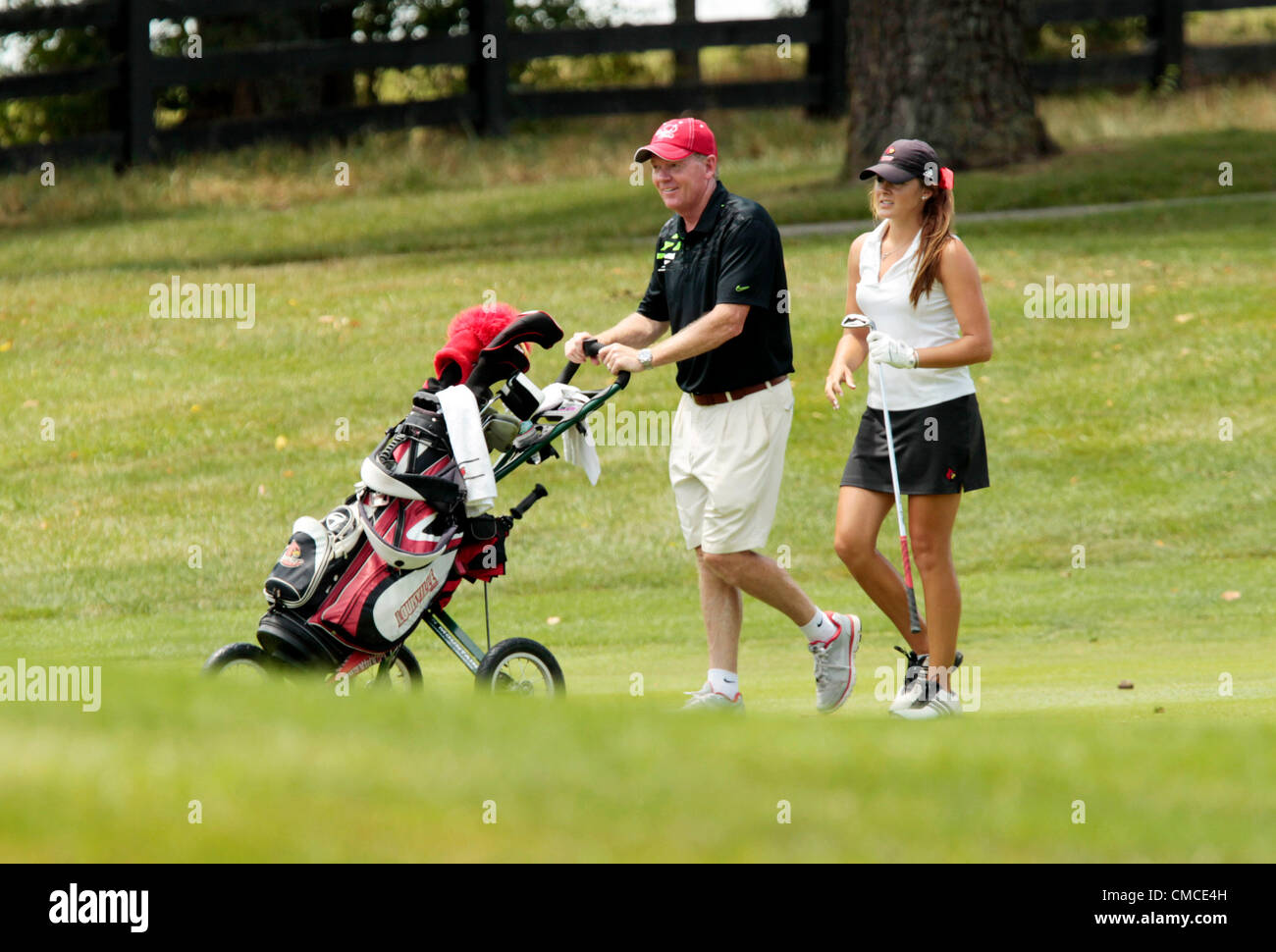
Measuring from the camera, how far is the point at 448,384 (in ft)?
21.8

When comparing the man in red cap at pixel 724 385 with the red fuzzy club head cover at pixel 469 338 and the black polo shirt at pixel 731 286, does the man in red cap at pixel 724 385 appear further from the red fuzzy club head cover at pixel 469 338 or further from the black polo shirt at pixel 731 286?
the red fuzzy club head cover at pixel 469 338

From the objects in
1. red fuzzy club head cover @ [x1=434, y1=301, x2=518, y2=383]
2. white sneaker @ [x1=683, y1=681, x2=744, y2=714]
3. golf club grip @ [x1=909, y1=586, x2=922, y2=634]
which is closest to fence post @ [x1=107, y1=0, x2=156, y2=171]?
red fuzzy club head cover @ [x1=434, y1=301, x2=518, y2=383]

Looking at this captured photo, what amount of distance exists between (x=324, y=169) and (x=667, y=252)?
16.2 meters

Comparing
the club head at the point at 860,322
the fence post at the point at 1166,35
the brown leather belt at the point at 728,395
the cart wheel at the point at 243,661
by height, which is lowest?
the cart wheel at the point at 243,661

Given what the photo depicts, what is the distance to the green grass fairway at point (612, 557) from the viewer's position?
146 inches

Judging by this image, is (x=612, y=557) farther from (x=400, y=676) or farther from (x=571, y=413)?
(x=571, y=413)

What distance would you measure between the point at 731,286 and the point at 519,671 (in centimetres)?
158

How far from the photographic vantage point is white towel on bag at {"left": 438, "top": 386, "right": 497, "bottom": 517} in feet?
20.5

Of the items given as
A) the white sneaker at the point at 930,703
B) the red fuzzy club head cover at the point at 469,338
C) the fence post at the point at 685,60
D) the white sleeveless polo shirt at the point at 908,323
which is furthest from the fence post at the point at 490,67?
the white sneaker at the point at 930,703

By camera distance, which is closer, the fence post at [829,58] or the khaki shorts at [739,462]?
the khaki shorts at [739,462]

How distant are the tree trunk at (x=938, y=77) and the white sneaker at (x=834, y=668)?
41.5 ft

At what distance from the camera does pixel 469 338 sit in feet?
21.6

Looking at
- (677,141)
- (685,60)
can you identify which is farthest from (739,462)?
(685,60)
